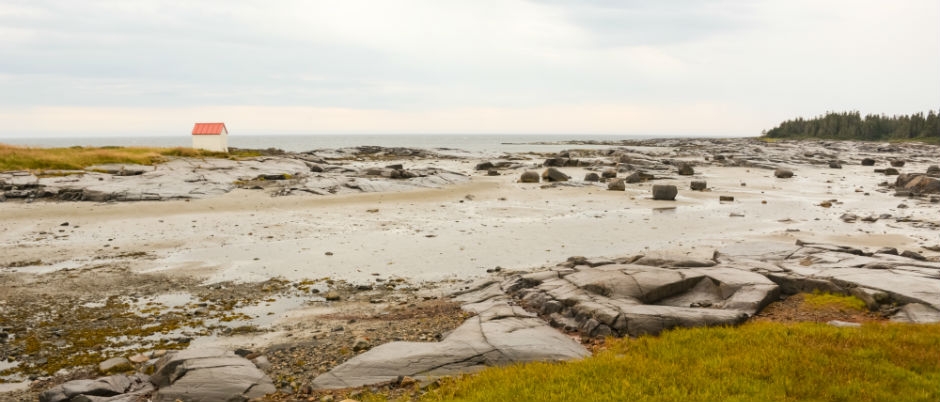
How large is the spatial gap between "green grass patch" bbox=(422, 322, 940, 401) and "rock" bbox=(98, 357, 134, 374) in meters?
7.07

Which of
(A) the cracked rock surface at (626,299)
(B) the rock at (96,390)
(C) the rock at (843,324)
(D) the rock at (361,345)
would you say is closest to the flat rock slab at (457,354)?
(A) the cracked rock surface at (626,299)

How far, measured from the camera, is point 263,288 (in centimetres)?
1838

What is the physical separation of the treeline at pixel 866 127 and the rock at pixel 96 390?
180519 mm

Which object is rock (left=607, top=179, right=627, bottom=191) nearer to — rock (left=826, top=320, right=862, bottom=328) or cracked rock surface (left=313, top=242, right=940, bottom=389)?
cracked rock surface (left=313, top=242, right=940, bottom=389)

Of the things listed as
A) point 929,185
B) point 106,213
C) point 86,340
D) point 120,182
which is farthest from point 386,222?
point 929,185

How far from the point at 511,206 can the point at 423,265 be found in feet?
58.0

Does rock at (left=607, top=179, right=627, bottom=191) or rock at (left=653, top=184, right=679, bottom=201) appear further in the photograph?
rock at (left=607, top=179, right=627, bottom=191)

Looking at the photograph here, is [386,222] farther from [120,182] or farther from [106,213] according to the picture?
[120,182]

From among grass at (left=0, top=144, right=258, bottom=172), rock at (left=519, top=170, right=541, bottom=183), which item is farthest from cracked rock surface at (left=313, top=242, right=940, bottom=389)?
grass at (left=0, top=144, right=258, bottom=172)

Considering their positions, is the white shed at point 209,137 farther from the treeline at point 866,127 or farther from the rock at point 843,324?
the treeline at point 866,127

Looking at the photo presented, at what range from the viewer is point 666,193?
4206cm

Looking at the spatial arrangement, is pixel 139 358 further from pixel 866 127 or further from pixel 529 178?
pixel 866 127

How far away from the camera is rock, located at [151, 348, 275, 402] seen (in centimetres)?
965

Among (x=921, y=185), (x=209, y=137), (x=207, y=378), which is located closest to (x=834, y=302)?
(x=207, y=378)
